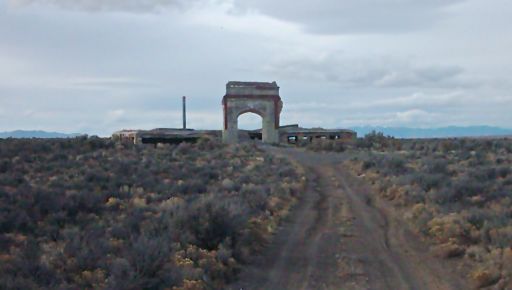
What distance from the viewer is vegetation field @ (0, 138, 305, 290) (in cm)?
1115

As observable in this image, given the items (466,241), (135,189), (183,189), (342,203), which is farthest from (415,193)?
(135,189)

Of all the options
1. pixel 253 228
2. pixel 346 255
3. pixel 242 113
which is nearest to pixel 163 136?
pixel 242 113

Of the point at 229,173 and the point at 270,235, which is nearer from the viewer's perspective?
the point at 270,235

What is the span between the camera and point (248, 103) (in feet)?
165

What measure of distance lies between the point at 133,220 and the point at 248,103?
115 ft

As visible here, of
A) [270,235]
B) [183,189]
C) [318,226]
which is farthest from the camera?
[183,189]

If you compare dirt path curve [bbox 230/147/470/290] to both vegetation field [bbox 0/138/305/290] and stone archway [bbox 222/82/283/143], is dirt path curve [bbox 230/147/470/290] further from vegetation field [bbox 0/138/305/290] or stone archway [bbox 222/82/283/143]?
stone archway [bbox 222/82/283/143]

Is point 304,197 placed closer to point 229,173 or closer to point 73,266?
point 229,173

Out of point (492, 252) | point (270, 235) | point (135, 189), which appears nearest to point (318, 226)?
point (270, 235)

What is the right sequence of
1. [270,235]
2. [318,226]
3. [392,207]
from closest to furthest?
[270,235] → [318,226] → [392,207]

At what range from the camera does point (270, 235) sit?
16.5 metres

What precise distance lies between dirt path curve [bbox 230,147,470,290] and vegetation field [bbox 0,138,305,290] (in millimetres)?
596

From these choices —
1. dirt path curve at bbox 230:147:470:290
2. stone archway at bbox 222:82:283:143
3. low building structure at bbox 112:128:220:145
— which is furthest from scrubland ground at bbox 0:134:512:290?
low building structure at bbox 112:128:220:145

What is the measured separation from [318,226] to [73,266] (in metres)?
8.04
